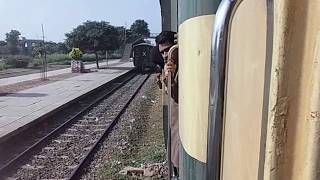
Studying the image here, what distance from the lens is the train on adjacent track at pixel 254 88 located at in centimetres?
85

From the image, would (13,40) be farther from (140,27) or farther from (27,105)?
(27,105)

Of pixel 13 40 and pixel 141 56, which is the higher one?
pixel 13 40

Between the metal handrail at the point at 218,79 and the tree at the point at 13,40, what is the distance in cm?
7419

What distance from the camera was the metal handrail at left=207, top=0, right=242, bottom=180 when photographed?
1.07m

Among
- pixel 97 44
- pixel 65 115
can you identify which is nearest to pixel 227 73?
pixel 65 115

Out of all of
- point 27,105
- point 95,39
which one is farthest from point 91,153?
point 95,39

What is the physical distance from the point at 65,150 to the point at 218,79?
8.75 metres

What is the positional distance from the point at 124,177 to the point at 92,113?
26.9 ft

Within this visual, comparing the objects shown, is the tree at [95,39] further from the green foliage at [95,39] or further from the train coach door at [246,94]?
the train coach door at [246,94]

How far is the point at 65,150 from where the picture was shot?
9.49m

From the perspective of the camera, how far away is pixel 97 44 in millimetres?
49781

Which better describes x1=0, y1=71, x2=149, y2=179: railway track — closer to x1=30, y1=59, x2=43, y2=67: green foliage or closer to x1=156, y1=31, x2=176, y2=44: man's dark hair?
x1=156, y1=31, x2=176, y2=44: man's dark hair

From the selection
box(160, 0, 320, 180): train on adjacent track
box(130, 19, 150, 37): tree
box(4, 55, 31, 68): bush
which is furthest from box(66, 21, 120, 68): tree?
box(130, 19, 150, 37): tree

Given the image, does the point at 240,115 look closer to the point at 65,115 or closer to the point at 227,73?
the point at 227,73
